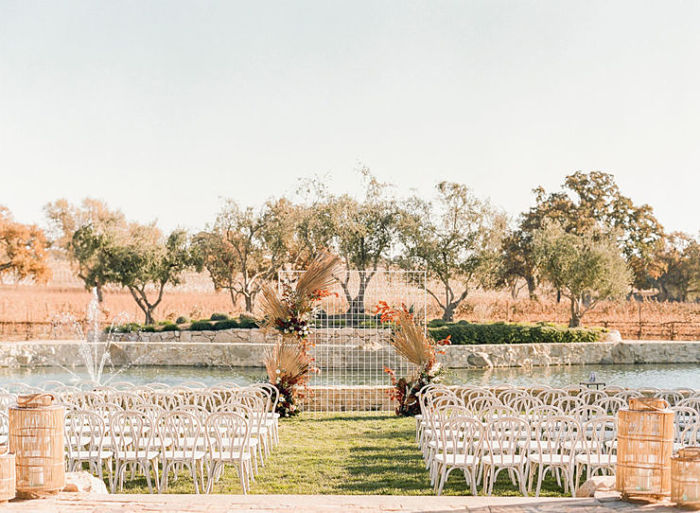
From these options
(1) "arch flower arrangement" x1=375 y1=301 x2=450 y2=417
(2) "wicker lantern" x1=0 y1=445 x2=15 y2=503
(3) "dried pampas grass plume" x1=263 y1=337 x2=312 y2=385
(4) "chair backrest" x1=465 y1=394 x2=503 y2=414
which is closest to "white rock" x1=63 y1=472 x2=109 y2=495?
(2) "wicker lantern" x1=0 y1=445 x2=15 y2=503

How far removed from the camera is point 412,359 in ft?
36.5

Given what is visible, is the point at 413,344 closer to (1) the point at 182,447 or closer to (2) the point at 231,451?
(1) the point at 182,447

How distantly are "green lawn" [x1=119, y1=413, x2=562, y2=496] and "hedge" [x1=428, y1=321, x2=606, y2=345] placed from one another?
39.9ft

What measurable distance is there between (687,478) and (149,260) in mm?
25388

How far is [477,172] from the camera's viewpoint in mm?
31906

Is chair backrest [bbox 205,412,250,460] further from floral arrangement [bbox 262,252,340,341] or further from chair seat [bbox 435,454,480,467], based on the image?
floral arrangement [bbox 262,252,340,341]

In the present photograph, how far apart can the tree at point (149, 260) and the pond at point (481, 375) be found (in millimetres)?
7438

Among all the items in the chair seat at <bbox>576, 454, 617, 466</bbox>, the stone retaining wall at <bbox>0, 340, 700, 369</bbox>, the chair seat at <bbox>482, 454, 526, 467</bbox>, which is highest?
the chair seat at <bbox>482, 454, 526, 467</bbox>

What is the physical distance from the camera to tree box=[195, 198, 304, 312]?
95.9ft

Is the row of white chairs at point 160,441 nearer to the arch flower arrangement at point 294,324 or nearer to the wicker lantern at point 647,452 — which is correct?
the wicker lantern at point 647,452

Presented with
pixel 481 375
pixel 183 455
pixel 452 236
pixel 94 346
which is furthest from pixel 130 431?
pixel 452 236

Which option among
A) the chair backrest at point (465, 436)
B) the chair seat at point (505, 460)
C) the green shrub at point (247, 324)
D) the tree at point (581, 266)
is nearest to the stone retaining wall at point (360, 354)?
the green shrub at point (247, 324)

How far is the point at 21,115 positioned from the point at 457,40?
2132 centimetres

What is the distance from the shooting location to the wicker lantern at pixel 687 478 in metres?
4.71
